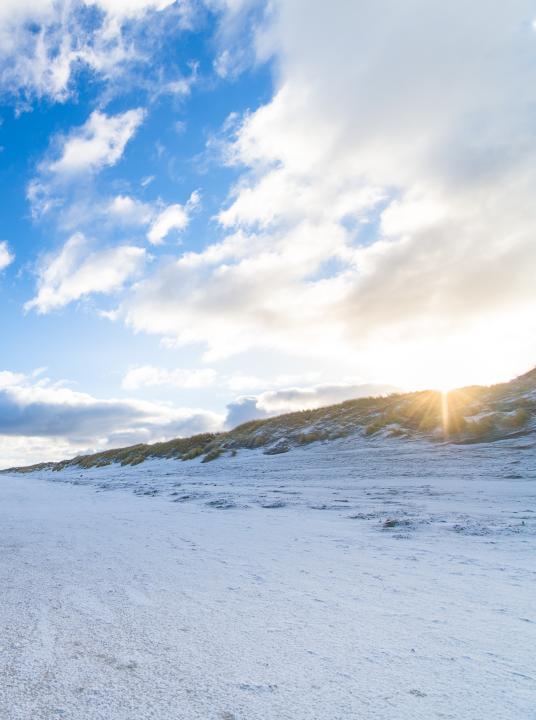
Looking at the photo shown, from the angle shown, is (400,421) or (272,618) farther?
(400,421)

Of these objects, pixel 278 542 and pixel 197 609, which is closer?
pixel 197 609

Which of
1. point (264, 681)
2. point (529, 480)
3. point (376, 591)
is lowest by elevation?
point (529, 480)

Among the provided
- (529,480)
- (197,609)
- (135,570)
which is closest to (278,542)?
(135,570)

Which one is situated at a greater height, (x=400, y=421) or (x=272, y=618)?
(x=400, y=421)

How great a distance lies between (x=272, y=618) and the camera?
2.47 m

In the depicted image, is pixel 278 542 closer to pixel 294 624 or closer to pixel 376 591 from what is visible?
pixel 376 591

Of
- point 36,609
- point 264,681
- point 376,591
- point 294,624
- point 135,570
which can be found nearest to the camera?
point 264,681

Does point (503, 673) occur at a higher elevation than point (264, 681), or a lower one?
lower

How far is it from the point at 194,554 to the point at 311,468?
366 inches

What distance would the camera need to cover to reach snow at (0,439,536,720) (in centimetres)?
162

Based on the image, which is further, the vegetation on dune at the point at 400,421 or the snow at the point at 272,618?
the vegetation on dune at the point at 400,421

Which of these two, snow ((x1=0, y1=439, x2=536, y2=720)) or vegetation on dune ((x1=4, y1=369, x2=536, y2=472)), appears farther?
vegetation on dune ((x1=4, y1=369, x2=536, y2=472))

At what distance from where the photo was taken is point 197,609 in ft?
8.61

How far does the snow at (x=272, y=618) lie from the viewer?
1.62m
